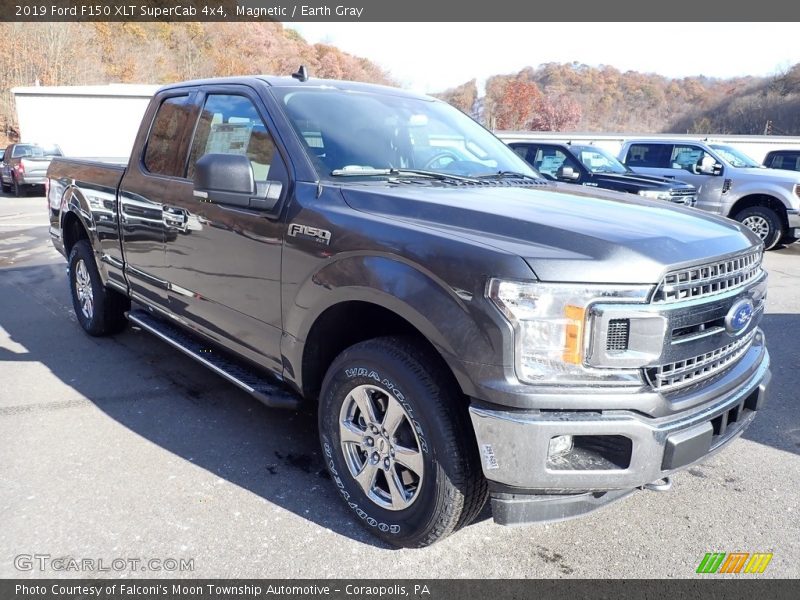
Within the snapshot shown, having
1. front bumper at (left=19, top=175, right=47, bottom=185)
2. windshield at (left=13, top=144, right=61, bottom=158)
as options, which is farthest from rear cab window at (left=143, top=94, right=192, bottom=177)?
windshield at (left=13, top=144, right=61, bottom=158)

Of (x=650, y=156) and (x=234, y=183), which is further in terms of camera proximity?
(x=650, y=156)

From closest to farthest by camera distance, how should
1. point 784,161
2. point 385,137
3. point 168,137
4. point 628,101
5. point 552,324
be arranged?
1. point 552,324
2. point 385,137
3. point 168,137
4. point 784,161
5. point 628,101

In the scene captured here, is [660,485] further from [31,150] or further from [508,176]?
[31,150]

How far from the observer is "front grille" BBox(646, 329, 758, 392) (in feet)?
7.34

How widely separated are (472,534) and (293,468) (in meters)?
1.06

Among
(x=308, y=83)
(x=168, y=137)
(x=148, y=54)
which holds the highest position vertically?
(x=148, y=54)

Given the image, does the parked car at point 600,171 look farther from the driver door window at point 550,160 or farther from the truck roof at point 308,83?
the truck roof at point 308,83

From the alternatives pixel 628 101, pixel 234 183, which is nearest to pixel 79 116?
pixel 234 183

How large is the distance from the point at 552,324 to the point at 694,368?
660 mm

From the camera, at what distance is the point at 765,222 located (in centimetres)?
1122

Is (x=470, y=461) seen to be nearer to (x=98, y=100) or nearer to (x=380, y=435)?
(x=380, y=435)

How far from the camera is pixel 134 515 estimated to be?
2.92m

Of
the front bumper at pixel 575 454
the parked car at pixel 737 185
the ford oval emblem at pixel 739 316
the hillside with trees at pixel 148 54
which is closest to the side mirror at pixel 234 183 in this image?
the front bumper at pixel 575 454

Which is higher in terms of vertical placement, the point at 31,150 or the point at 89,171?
the point at 89,171
